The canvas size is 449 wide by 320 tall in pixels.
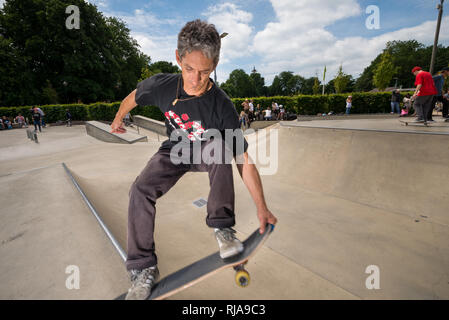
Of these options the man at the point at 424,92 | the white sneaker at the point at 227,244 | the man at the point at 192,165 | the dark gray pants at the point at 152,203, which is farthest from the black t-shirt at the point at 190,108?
the man at the point at 424,92

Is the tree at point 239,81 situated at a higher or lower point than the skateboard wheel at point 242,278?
higher

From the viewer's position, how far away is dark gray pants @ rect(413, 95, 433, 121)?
5879 millimetres

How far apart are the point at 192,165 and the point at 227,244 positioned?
72 centimetres

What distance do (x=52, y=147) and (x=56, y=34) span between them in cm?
2586

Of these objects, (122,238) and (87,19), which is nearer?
(122,238)

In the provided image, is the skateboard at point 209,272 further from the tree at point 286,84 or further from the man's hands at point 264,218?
the tree at point 286,84

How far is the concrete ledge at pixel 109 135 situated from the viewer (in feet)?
28.9

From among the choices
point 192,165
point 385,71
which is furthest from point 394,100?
point 385,71

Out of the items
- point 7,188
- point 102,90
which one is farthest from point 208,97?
point 102,90

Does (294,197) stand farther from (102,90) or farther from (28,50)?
(28,50)

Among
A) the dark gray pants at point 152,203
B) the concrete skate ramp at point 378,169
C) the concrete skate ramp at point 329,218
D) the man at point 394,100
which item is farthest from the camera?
the man at point 394,100

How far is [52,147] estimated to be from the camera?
30.5 ft

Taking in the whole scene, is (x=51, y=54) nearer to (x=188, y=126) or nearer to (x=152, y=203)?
(x=188, y=126)

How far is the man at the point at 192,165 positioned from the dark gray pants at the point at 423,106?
7.14 m
